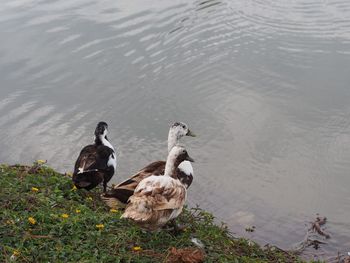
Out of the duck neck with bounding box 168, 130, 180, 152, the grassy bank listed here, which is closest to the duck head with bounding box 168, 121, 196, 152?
the duck neck with bounding box 168, 130, 180, 152

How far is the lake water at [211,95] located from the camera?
909cm

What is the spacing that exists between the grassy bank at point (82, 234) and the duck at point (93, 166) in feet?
0.74

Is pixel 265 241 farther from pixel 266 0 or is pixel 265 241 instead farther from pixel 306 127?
pixel 266 0

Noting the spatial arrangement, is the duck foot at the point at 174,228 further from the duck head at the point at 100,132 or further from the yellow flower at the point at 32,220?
the duck head at the point at 100,132

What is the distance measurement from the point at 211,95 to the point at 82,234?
6.16m

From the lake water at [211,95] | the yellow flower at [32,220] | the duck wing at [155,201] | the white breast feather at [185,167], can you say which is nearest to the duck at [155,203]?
the duck wing at [155,201]

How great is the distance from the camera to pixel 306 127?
10.3 m

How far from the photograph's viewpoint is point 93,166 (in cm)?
748

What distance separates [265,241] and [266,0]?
8.92 metres

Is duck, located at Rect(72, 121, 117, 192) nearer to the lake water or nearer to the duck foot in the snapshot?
the duck foot

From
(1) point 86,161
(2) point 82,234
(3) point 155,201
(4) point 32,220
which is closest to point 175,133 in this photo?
(1) point 86,161

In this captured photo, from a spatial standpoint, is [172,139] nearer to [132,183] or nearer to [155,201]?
[132,183]

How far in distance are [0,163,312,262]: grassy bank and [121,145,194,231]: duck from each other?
0.65 feet

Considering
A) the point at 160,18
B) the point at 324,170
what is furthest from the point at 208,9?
the point at 324,170
